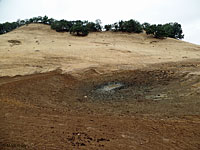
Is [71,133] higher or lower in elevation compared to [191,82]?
lower

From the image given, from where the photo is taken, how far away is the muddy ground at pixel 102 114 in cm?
329

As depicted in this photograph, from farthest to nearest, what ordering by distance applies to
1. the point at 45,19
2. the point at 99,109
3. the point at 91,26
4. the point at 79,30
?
the point at 45,19 < the point at 91,26 < the point at 79,30 < the point at 99,109

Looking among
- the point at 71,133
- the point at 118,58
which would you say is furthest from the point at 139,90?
the point at 118,58

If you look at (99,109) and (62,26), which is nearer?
(99,109)

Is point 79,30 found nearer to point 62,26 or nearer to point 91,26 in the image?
point 91,26

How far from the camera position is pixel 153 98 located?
20.2 ft

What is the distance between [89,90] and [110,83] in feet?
5.03

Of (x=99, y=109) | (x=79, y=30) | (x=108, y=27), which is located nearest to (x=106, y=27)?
(x=108, y=27)

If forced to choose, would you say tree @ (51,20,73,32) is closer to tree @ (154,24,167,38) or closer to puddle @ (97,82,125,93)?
tree @ (154,24,167,38)

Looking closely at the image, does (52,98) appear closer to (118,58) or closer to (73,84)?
(73,84)

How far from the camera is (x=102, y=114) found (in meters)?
4.86

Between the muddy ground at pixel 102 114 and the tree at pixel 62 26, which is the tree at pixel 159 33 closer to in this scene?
the tree at pixel 62 26

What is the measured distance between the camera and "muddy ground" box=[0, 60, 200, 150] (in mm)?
3293

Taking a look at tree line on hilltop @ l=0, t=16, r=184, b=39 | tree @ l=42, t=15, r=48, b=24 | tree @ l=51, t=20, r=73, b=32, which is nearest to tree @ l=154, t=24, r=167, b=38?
tree line on hilltop @ l=0, t=16, r=184, b=39
